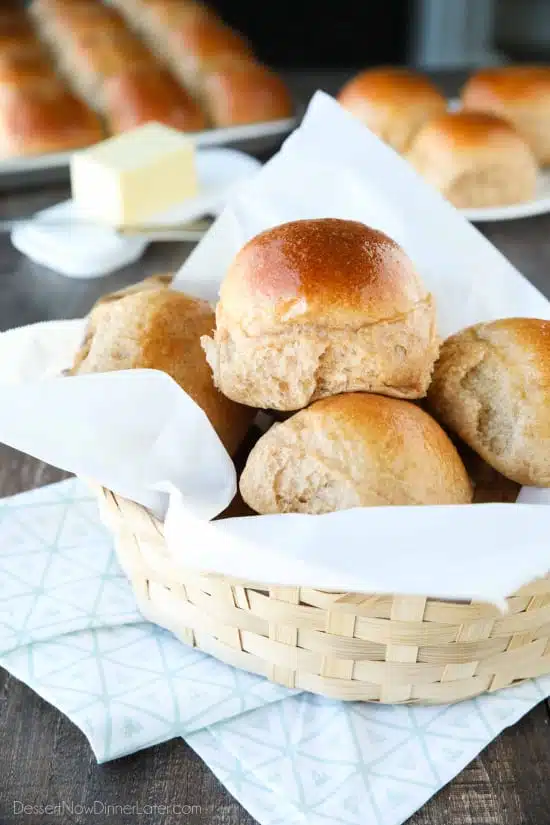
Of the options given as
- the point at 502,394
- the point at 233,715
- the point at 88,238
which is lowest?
the point at 88,238

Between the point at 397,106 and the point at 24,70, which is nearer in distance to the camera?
the point at 397,106

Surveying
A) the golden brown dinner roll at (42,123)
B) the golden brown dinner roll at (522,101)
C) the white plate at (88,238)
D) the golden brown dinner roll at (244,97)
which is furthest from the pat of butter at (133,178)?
the golden brown dinner roll at (522,101)

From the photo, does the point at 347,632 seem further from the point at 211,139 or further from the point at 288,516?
the point at 211,139

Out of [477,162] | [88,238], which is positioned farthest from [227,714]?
[477,162]

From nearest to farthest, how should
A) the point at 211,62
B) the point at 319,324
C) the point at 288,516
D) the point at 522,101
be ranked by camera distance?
the point at 288,516, the point at 319,324, the point at 522,101, the point at 211,62

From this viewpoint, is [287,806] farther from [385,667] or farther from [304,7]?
[304,7]

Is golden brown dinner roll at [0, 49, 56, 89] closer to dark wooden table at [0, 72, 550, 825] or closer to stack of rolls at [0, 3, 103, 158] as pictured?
stack of rolls at [0, 3, 103, 158]
